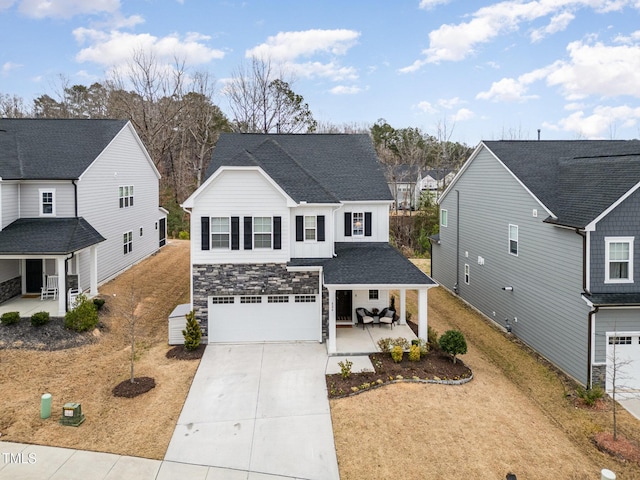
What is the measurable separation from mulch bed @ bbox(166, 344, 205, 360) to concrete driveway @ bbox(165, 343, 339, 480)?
0.95 feet

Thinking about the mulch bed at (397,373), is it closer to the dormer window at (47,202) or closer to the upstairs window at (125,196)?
the dormer window at (47,202)

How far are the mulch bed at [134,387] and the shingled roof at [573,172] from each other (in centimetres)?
1408

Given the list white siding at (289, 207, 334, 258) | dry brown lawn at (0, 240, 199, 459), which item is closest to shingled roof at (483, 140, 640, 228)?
white siding at (289, 207, 334, 258)

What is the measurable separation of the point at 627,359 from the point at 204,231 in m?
14.8

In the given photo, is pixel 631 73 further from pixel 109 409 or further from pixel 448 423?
pixel 109 409

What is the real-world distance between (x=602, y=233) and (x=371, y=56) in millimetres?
26822

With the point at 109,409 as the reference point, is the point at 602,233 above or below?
above

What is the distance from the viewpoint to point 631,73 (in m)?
30.1

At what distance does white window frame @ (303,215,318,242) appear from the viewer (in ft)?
53.8

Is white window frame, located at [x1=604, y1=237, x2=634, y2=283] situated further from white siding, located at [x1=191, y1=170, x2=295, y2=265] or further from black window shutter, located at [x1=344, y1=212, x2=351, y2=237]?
white siding, located at [x1=191, y1=170, x2=295, y2=265]

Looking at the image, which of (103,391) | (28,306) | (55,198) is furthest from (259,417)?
(55,198)

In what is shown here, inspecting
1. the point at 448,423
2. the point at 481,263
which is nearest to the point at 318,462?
the point at 448,423

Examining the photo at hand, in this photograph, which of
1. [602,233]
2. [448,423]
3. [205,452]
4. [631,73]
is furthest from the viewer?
[631,73]

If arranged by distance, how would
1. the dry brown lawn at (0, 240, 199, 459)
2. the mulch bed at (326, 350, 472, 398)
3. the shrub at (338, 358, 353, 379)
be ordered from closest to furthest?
the dry brown lawn at (0, 240, 199, 459)
the mulch bed at (326, 350, 472, 398)
the shrub at (338, 358, 353, 379)
